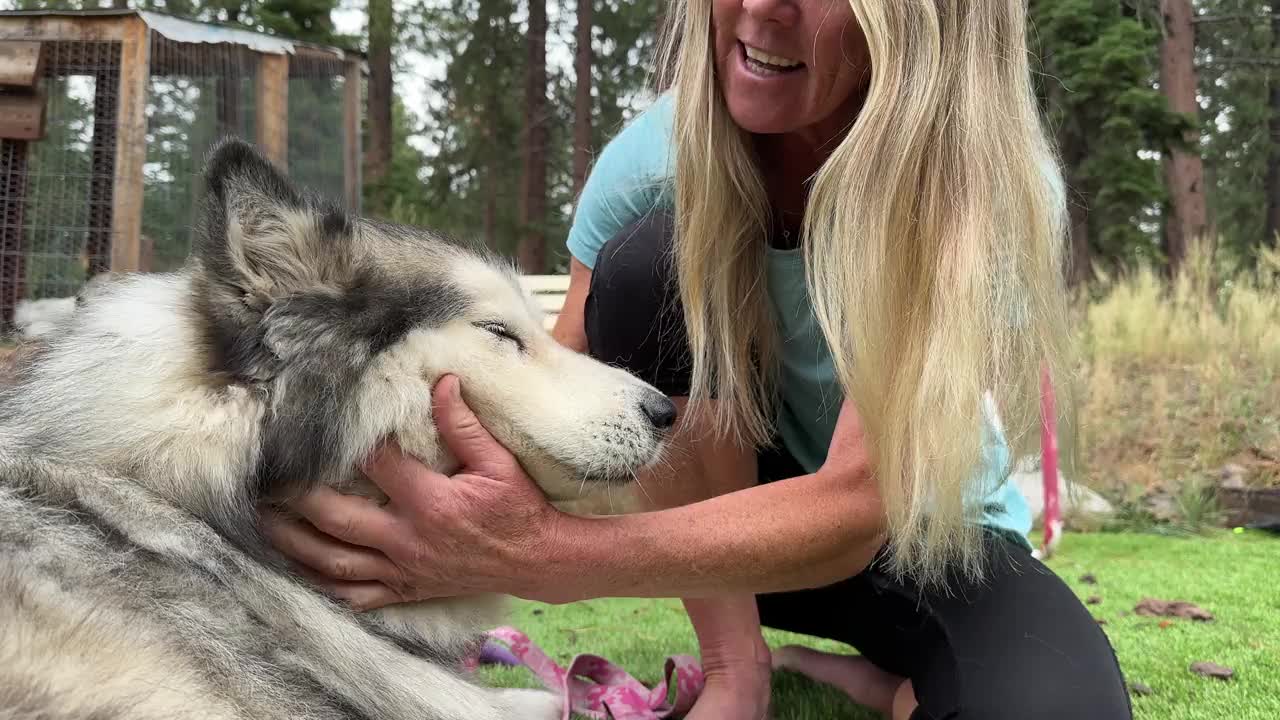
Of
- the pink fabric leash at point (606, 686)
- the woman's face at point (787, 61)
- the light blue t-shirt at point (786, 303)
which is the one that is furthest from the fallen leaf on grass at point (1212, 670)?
the woman's face at point (787, 61)

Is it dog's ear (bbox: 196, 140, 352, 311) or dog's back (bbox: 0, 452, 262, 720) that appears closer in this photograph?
dog's back (bbox: 0, 452, 262, 720)

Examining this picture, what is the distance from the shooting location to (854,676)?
250cm

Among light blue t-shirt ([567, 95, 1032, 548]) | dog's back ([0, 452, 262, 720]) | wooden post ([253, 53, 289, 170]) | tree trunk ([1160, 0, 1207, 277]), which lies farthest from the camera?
tree trunk ([1160, 0, 1207, 277])

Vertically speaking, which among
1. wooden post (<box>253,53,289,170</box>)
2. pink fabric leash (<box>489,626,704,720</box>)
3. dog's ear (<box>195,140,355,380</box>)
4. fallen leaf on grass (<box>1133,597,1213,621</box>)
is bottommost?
pink fabric leash (<box>489,626,704,720</box>)

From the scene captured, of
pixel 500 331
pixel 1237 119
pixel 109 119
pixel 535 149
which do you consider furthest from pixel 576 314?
pixel 1237 119

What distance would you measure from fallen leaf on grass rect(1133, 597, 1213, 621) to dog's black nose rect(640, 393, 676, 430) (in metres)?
2.37

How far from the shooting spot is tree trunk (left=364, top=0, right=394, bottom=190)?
1225cm

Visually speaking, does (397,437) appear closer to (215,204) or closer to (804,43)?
(215,204)

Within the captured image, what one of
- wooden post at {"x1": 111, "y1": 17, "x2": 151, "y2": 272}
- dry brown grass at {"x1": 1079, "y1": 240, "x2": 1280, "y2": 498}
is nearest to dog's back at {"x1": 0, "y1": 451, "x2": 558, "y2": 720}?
wooden post at {"x1": 111, "y1": 17, "x2": 151, "y2": 272}

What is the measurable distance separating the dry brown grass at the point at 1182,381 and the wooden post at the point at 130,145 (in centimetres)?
546

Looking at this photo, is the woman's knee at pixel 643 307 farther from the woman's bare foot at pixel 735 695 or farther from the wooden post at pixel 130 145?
the wooden post at pixel 130 145

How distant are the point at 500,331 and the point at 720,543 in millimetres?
533

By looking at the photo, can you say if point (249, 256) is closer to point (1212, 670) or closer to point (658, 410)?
point (658, 410)

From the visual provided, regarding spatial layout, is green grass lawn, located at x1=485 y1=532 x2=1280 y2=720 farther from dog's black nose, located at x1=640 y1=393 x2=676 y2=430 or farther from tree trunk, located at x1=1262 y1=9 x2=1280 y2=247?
tree trunk, located at x1=1262 y1=9 x2=1280 y2=247
